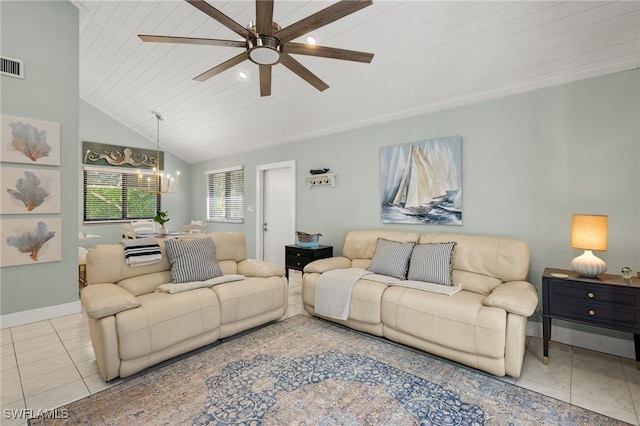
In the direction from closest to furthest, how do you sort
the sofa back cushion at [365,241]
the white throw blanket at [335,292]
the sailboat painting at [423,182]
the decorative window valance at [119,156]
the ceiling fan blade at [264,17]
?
1. the ceiling fan blade at [264,17]
2. the white throw blanket at [335,292]
3. the sailboat painting at [423,182]
4. the sofa back cushion at [365,241]
5. the decorative window valance at [119,156]

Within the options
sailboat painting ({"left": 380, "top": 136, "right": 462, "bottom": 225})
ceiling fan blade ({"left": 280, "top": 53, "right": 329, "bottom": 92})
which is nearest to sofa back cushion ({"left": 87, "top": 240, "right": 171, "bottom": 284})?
ceiling fan blade ({"left": 280, "top": 53, "right": 329, "bottom": 92})

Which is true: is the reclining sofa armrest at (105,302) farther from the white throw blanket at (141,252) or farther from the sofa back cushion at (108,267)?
the white throw blanket at (141,252)

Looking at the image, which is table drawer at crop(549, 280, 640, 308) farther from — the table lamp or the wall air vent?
the wall air vent

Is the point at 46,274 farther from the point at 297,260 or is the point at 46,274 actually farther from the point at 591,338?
the point at 591,338

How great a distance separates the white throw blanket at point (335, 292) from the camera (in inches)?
122

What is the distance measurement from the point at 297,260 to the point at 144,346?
2392mm

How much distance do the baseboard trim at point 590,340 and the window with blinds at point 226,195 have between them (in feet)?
16.6

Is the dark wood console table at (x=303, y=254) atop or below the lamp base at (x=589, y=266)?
below

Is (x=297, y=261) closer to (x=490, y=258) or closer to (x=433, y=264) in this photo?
(x=433, y=264)

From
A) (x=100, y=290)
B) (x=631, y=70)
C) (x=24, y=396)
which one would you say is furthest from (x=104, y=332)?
(x=631, y=70)

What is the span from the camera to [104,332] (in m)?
2.12

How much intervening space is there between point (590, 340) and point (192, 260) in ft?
12.4

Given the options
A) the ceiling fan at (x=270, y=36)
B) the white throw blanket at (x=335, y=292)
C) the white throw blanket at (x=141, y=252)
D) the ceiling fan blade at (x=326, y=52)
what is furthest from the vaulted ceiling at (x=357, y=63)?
the white throw blanket at (x=141, y=252)

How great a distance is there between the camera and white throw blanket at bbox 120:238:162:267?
2.84 metres
